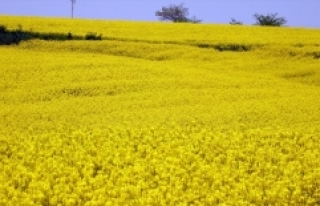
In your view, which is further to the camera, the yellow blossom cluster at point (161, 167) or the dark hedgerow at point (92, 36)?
the dark hedgerow at point (92, 36)

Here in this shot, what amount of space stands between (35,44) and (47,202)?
16.5 m

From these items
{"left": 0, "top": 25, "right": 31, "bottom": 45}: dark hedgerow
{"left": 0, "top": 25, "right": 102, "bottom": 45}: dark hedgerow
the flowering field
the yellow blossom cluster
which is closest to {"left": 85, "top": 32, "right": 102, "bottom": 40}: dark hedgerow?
{"left": 0, "top": 25, "right": 102, "bottom": 45}: dark hedgerow

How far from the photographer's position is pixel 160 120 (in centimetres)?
1595

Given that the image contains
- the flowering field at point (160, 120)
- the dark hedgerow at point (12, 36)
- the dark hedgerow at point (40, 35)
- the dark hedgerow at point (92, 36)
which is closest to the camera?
the flowering field at point (160, 120)

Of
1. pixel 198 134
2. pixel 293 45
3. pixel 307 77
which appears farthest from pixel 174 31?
pixel 198 134

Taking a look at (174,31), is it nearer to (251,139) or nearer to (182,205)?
(251,139)

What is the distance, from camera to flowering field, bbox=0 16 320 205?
1066 centimetres

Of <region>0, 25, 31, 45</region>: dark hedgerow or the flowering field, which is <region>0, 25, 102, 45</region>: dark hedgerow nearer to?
<region>0, 25, 31, 45</region>: dark hedgerow

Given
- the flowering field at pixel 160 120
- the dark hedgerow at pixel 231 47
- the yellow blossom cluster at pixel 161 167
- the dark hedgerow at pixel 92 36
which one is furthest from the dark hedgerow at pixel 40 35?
the yellow blossom cluster at pixel 161 167

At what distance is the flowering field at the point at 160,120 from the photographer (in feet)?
35.0

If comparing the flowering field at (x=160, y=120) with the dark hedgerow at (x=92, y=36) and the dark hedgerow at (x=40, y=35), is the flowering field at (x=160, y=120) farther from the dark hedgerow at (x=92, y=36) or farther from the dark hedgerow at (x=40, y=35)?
the dark hedgerow at (x=40, y=35)

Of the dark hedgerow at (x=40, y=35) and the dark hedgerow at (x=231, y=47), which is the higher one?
the dark hedgerow at (x=40, y=35)

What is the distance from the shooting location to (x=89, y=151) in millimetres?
12836

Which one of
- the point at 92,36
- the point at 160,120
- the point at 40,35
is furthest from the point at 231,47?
the point at 160,120
